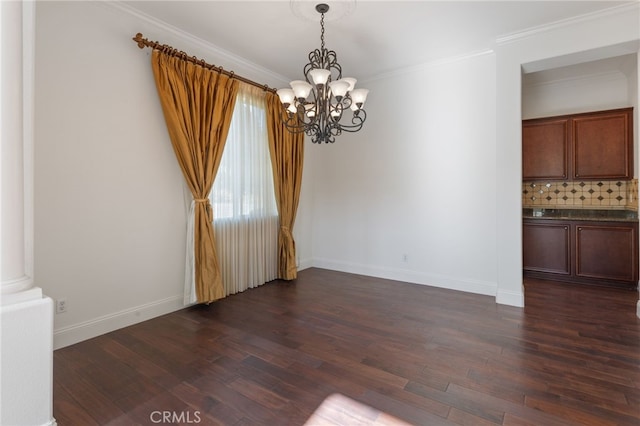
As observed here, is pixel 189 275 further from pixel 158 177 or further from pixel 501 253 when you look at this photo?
pixel 501 253

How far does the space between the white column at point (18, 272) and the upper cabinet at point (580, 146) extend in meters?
5.56

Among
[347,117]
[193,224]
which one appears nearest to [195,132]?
[193,224]

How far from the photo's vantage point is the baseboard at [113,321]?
2567 millimetres

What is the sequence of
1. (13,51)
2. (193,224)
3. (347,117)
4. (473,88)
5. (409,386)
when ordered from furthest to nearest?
(347,117)
(473,88)
(193,224)
(409,386)
(13,51)

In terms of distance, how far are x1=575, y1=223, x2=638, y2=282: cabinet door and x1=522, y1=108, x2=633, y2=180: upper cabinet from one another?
0.72 metres

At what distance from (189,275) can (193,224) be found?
0.55m

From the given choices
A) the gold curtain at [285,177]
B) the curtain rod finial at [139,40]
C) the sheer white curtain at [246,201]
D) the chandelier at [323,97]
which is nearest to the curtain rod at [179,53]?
the curtain rod finial at [139,40]

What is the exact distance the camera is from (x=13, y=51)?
1.46 meters

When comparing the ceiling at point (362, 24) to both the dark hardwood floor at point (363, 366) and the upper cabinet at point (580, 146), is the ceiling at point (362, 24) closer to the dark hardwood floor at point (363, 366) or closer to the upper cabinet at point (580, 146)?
the upper cabinet at point (580, 146)

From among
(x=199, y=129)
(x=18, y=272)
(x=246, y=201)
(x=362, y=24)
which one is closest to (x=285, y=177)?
(x=246, y=201)

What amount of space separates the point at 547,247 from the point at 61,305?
5.69 m

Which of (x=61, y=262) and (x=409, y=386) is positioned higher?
(x=61, y=262)

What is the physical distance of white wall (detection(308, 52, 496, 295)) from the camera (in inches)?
154

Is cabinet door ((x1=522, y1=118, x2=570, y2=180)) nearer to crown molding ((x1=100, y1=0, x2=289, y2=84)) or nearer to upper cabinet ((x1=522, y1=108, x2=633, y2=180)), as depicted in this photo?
upper cabinet ((x1=522, y1=108, x2=633, y2=180))
